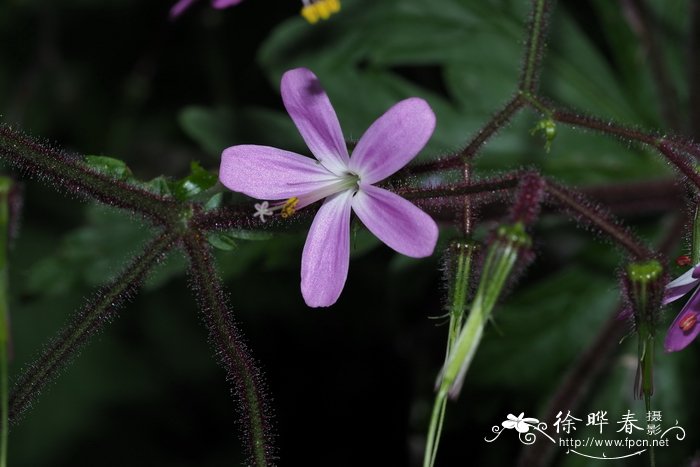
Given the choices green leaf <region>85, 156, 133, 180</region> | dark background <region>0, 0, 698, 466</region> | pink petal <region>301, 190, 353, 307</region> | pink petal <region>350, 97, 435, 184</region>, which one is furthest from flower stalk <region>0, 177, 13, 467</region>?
dark background <region>0, 0, 698, 466</region>

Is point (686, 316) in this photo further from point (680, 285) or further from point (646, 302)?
point (646, 302)

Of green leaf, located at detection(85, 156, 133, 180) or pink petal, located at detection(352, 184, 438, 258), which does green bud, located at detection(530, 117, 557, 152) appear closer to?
pink petal, located at detection(352, 184, 438, 258)

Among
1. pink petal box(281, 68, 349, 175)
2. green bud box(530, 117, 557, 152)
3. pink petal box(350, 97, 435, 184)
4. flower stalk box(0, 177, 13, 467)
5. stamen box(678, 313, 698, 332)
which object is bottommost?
flower stalk box(0, 177, 13, 467)

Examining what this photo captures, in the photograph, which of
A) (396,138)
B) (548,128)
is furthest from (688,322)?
(396,138)

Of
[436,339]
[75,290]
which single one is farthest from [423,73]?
[75,290]

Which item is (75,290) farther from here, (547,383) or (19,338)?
(547,383)
